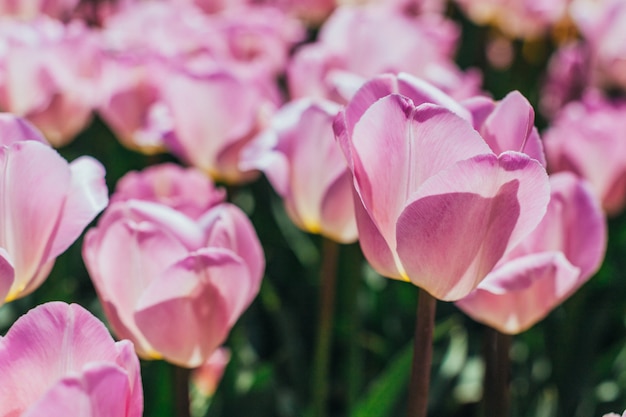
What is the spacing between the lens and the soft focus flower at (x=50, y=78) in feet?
2.92

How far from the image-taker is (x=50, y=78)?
900 millimetres

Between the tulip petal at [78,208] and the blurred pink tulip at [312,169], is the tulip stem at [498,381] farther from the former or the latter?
the tulip petal at [78,208]

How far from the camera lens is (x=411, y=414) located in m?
0.47

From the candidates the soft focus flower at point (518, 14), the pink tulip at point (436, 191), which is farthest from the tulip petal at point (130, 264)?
the soft focus flower at point (518, 14)

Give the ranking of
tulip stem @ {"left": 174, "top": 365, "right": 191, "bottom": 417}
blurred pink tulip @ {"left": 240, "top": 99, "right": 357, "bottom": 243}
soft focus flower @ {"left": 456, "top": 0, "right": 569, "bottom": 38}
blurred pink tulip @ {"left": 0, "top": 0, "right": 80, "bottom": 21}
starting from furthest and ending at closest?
soft focus flower @ {"left": 456, "top": 0, "right": 569, "bottom": 38}
blurred pink tulip @ {"left": 0, "top": 0, "right": 80, "bottom": 21}
blurred pink tulip @ {"left": 240, "top": 99, "right": 357, "bottom": 243}
tulip stem @ {"left": 174, "top": 365, "right": 191, "bottom": 417}

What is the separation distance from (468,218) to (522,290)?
122mm

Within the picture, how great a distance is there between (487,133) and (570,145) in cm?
41

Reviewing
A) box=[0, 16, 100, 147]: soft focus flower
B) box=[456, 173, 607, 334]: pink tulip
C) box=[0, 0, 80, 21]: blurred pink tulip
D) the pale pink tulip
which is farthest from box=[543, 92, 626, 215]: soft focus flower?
box=[0, 0, 80, 21]: blurred pink tulip

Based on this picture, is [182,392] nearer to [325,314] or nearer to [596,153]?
[325,314]

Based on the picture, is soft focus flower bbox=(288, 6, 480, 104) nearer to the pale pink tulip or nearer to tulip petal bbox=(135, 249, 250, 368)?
the pale pink tulip

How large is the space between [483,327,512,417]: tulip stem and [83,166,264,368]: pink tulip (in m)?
0.17

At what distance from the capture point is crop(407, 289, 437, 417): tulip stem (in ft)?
1.49

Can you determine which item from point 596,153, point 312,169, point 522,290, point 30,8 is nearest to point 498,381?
point 522,290

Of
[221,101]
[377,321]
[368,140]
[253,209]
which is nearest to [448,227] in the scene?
[368,140]
